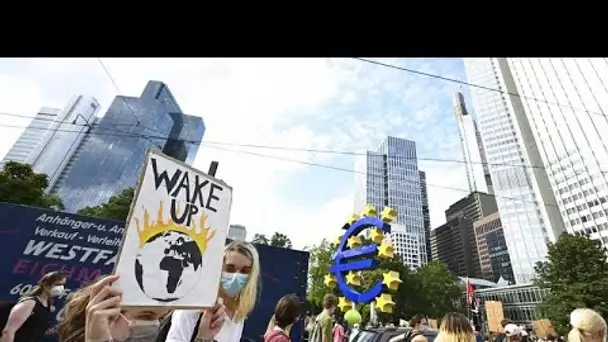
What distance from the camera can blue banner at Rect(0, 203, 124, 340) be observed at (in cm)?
502

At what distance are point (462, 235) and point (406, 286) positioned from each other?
287 feet

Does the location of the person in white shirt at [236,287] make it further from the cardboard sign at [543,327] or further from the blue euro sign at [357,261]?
the cardboard sign at [543,327]

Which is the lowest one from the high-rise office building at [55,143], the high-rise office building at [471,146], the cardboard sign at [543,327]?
the cardboard sign at [543,327]

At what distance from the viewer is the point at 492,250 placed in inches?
3893

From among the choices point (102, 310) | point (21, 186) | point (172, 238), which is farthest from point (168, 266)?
point (21, 186)

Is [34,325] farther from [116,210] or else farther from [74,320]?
[116,210]

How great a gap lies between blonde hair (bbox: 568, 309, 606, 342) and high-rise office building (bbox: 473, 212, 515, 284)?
108 meters

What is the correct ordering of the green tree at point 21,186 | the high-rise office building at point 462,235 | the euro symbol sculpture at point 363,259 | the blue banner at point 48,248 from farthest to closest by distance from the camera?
the high-rise office building at point 462,235
the green tree at point 21,186
the euro symbol sculpture at point 363,259
the blue banner at point 48,248

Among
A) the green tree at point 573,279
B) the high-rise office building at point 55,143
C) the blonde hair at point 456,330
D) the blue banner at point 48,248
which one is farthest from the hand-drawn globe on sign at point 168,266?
the high-rise office building at point 55,143

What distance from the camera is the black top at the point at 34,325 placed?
2865 mm

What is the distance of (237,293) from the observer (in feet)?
7.22

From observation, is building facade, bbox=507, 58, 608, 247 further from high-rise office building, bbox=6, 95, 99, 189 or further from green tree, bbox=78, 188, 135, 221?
high-rise office building, bbox=6, 95, 99, 189
